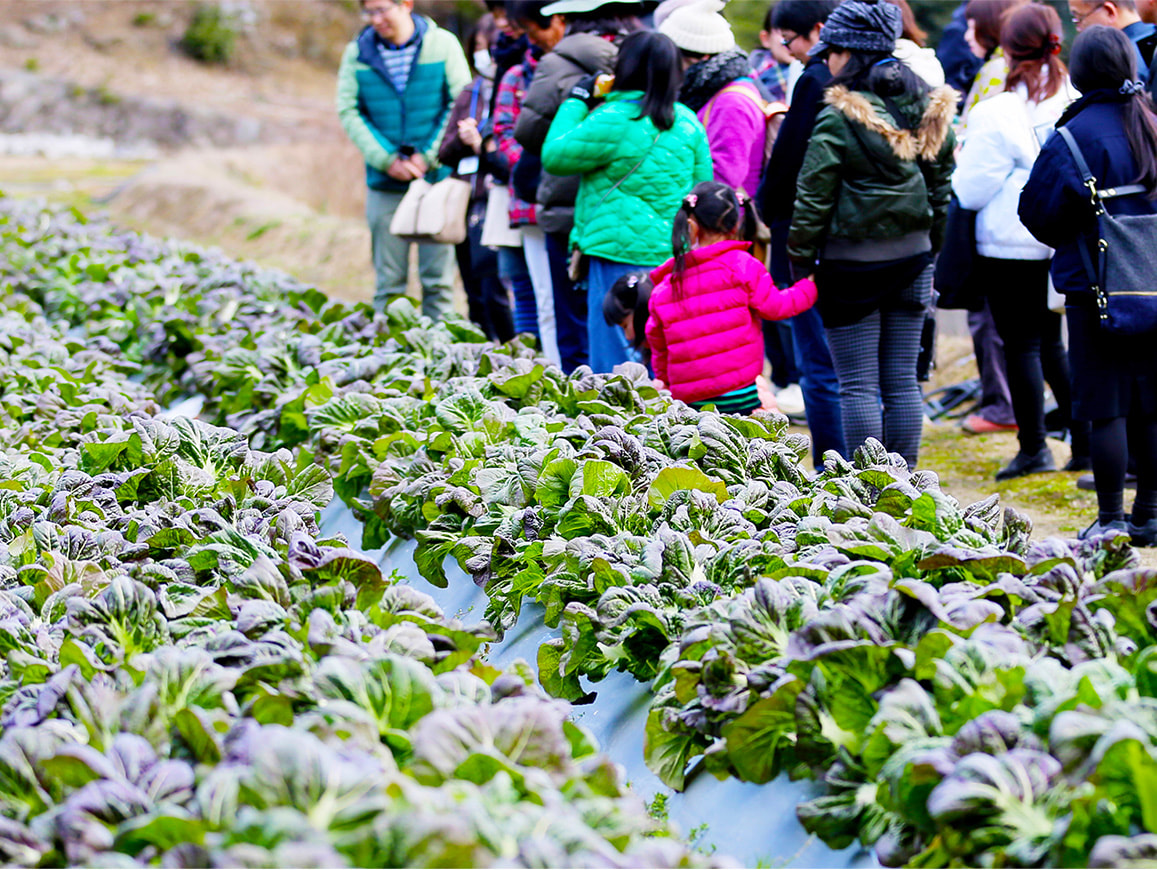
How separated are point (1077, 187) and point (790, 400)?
11.0ft

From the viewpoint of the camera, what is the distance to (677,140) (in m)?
6.04

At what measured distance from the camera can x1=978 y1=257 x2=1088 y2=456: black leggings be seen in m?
6.17

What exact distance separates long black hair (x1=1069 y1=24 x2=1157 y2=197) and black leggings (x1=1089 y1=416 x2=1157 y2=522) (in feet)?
2.88

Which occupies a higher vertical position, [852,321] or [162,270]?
[852,321]

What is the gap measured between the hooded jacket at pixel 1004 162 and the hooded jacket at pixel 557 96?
1.66 m

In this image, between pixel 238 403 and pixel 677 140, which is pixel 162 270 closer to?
pixel 238 403

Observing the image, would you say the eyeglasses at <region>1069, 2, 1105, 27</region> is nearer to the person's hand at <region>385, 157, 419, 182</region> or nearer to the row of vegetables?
the row of vegetables

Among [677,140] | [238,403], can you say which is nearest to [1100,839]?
[677,140]

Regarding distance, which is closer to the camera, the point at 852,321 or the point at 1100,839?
the point at 1100,839

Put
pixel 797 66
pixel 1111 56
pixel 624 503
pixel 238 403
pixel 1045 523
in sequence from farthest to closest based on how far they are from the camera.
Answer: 1. pixel 797 66
2. pixel 238 403
3. pixel 1045 523
4. pixel 1111 56
5. pixel 624 503

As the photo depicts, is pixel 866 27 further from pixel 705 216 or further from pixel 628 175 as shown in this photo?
pixel 628 175

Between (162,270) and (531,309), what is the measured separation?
3.89 metres

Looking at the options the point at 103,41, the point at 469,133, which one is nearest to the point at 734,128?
the point at 469,133

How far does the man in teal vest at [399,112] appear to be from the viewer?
8.36 meters
